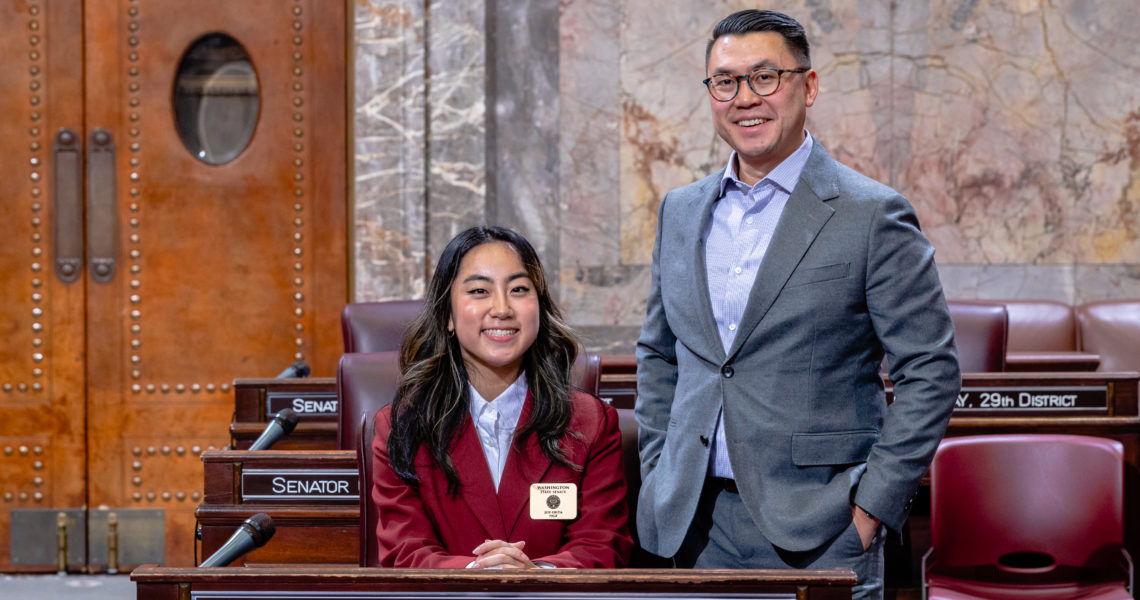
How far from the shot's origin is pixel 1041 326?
478 cm

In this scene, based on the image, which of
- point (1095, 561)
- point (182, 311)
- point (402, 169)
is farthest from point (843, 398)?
point (182, 311)

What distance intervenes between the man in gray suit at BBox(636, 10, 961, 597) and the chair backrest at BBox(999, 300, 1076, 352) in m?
3.06

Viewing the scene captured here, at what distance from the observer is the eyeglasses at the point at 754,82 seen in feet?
6.49

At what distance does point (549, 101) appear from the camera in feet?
17.3

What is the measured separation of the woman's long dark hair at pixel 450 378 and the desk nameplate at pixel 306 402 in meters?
1.53

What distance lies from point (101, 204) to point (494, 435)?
11.9ft

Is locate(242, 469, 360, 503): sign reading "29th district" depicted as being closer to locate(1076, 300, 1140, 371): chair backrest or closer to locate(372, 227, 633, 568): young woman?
locate(372, 227, 633, 568): young woman

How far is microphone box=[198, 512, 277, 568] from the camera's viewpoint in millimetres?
2258

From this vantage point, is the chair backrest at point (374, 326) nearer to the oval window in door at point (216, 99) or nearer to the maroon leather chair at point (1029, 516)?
the oval window in door at point (216, 99)

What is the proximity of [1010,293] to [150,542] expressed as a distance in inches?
161

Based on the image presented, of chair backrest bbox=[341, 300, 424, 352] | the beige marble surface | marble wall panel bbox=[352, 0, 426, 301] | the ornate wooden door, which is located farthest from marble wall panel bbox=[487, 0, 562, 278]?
chair backrest bbox=[341, 300, 424, 352]

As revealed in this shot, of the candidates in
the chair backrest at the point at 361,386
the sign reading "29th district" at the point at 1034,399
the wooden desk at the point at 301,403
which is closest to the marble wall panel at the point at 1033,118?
the sign reading "29th district" at the point at 1034,399

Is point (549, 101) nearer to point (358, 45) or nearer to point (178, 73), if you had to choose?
point (358, 45)

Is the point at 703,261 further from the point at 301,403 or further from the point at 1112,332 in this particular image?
the point at 1112,332
